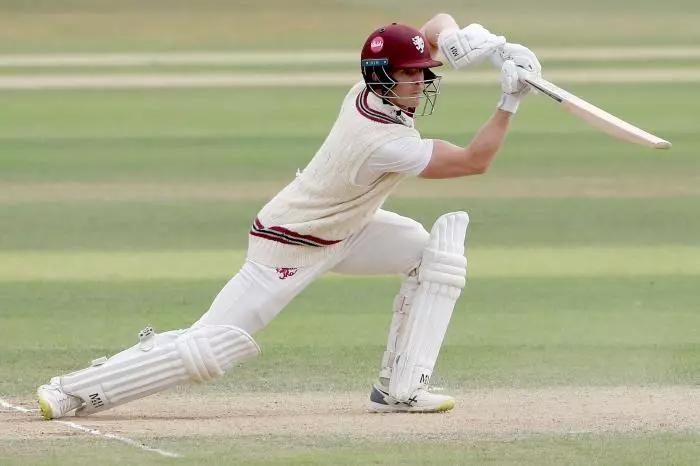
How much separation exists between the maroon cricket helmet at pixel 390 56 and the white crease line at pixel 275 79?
15262mm

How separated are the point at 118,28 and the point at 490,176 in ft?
68.6

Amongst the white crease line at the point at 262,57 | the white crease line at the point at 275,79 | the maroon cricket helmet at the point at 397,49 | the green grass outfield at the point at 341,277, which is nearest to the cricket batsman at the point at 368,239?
the maroon cricket helmet at the point at 397,49

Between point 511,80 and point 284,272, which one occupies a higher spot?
point 511,80

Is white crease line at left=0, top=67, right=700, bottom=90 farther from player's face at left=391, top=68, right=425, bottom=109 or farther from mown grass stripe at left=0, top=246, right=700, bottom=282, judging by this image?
player's face at left=391, top=68, right=425, bottom=109

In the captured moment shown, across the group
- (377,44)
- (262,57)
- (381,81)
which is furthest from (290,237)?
(262,57)

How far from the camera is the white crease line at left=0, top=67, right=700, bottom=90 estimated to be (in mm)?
22203

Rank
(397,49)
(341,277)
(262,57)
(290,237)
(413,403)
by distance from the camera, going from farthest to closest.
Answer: (262,57), (341,277), (413,403), (290,237), (397,49)

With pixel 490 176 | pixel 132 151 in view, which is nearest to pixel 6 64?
pixel 132 151

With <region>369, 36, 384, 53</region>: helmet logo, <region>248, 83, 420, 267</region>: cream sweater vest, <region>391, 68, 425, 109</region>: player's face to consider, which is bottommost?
<region>248, 83, 420, 267</region>: cream sweater vest

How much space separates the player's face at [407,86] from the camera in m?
6.29

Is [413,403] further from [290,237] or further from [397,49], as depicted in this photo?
[397,49]

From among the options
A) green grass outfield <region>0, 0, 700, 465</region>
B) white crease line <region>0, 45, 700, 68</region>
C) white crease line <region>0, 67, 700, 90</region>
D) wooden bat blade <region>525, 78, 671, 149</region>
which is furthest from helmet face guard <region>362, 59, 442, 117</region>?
white crease line <region>0, 45, 700, 68</region>

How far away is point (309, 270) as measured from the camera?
253 inches

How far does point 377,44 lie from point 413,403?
52.3 inches
